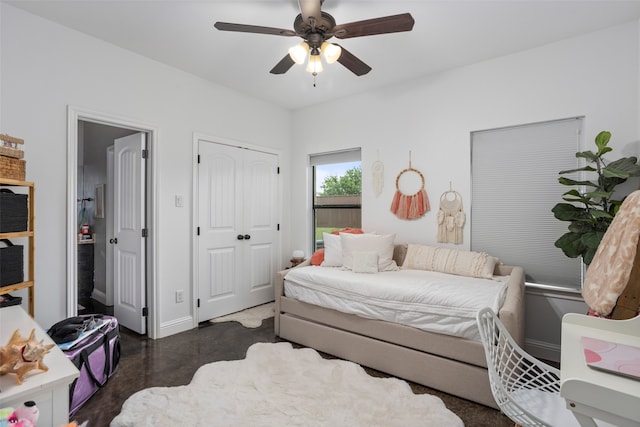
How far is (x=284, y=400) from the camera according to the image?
2047 millimetres

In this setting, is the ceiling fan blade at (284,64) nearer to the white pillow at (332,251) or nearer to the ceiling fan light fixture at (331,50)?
the ceiling fan light fixture at (331,50)

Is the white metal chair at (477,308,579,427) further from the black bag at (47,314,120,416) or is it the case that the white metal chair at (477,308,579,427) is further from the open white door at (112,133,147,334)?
the open white door at (112,133,147,334)

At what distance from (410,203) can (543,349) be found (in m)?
1.75

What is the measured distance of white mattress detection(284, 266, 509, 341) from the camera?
2125mm

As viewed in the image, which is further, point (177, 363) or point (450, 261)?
point (450, 261)

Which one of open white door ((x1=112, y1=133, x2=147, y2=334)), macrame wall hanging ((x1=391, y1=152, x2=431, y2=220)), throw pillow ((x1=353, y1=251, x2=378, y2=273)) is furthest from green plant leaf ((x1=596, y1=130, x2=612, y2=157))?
open white door ((x1=112, y1=133, x2=147, y2=334))

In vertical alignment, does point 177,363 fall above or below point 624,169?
below

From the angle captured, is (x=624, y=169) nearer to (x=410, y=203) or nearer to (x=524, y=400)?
(x=410, y=203)

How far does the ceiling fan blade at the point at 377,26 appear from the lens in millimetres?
1794

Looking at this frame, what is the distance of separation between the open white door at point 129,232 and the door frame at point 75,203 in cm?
7

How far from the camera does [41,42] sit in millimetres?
2346

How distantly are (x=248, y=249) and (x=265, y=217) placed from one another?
0.49 m

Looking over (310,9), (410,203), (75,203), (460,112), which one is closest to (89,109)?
(75,203)

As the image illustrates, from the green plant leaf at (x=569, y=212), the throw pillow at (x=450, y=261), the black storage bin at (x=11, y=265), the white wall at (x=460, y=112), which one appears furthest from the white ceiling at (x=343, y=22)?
the throw pillow at (x=450, y=261)
